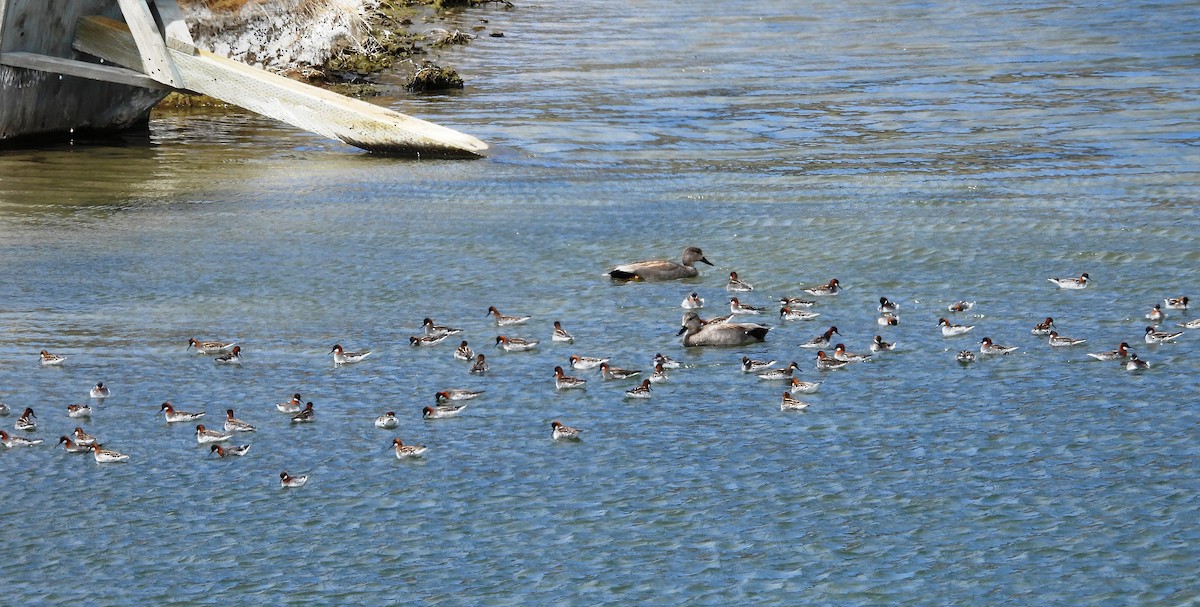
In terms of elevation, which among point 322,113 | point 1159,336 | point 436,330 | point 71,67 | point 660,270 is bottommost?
point 436,330

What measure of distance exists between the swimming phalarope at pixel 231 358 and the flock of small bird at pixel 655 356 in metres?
0.01

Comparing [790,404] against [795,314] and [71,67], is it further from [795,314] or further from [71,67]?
[71,67]

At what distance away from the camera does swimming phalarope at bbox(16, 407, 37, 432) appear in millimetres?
20703

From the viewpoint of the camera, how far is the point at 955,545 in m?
16.8

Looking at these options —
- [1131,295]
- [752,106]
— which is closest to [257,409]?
[1131,295]

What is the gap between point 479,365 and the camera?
75.6 feet

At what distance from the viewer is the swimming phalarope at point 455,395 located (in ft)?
70.4

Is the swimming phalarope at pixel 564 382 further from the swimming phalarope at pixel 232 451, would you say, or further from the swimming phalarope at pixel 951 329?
the swimming phalarope at pixel 951 329

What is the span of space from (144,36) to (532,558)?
26300 millimetres

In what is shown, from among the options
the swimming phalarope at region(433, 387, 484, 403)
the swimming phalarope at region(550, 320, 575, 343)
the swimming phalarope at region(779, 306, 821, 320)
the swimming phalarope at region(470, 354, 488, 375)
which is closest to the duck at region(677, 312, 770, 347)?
the swimming phalarope at region(779, 306, 821, 320)

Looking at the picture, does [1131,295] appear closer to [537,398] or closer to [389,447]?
[537,398]

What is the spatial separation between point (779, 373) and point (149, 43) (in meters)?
23.0

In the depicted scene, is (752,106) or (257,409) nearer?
(257,409)

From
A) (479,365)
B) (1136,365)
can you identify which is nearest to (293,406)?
(479,365)
